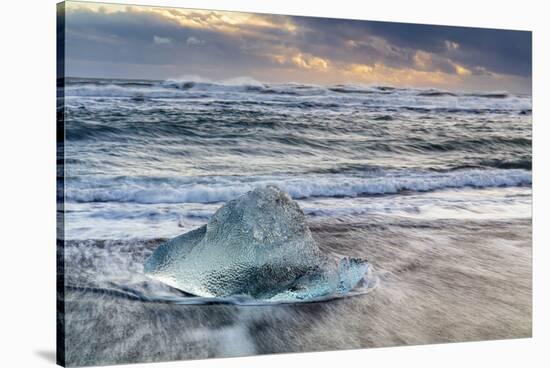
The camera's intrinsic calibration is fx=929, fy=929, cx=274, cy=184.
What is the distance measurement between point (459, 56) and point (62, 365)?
4404mm

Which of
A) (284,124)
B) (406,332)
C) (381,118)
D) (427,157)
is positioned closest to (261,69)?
(284,124)

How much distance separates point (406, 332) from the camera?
7660 millimetres

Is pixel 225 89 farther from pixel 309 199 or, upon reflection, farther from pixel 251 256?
pixel 251 256

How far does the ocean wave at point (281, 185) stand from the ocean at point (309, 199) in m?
0.01

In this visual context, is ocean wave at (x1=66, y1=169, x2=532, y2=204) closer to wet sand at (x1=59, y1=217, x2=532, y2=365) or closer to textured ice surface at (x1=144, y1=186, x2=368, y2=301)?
textured ice surface at (x1=144, y1=186, x2=368, y2=301)

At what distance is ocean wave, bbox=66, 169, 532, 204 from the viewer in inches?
276

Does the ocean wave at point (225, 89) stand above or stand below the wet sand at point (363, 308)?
above

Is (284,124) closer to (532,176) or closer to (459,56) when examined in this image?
(459,56)

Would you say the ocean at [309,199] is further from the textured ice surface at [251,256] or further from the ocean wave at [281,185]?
the textured ice surface at [251,256]

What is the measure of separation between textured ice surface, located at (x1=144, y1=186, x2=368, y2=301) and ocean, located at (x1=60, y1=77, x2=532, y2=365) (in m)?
0.12

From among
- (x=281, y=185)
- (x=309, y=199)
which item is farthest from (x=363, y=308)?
(x=281, y=185)

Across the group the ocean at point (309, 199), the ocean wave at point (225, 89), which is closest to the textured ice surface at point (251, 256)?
the ocean at point (309, 199)

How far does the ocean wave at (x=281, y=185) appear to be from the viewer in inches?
276

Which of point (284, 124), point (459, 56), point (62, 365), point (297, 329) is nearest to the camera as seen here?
point (62, 365)
